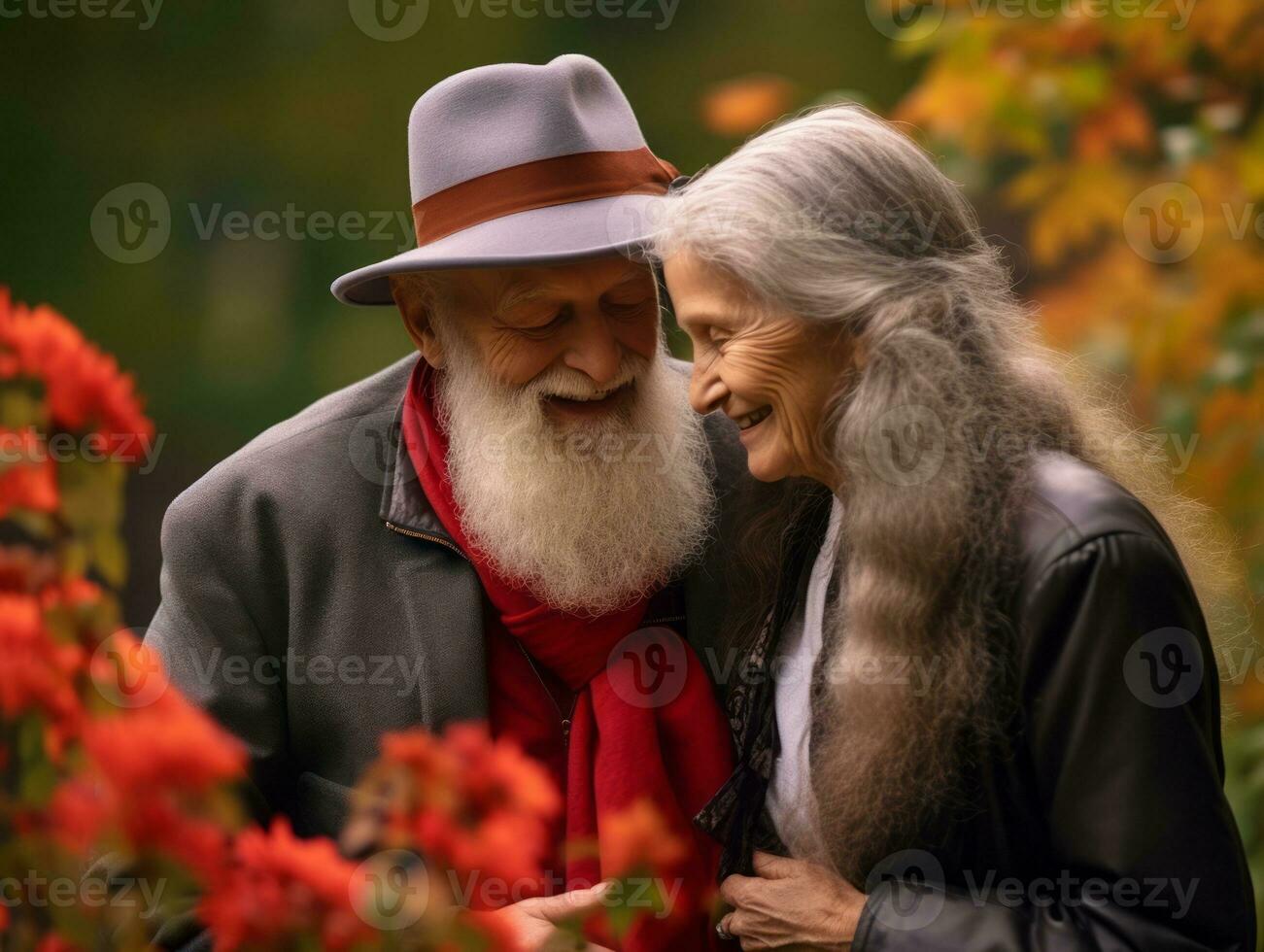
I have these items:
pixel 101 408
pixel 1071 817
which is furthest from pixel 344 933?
pixel 1071 817

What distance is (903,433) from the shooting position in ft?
7.05

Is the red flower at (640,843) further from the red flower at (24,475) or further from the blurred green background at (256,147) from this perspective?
the blurred green background at (256,147)

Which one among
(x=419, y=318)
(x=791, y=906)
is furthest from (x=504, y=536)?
(x=791, y=906)

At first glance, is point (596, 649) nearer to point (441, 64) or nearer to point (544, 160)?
point (544, 160)

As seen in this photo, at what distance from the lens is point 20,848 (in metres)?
1.16

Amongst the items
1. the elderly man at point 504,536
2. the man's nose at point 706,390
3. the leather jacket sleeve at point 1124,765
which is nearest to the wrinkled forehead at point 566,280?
the elderly man at point 504,536

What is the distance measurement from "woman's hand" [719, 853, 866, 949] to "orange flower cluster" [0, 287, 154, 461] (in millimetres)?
1468

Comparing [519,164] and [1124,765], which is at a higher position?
[519,164]

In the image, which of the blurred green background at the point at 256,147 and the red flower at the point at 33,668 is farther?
the blurred green background at the point at 256,147

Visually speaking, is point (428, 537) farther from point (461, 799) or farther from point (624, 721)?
point (461, 799)

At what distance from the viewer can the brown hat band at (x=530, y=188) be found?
2.74 meters

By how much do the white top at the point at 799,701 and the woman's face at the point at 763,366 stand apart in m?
0.22

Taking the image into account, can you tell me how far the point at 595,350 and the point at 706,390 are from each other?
15.6 inches

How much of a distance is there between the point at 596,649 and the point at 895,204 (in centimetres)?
107
